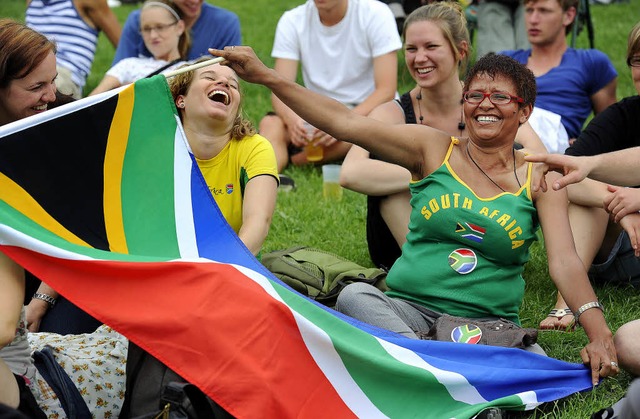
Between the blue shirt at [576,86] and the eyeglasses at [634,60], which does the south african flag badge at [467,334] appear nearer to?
the eyeglasses at [634,60]

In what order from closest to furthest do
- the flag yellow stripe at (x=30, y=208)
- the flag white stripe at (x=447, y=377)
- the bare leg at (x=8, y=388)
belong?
the bare leg at (x=8, y=388)
the flag yellow stripe at (x=30, y=208)
the flag white stripe at (x=447, y=377)

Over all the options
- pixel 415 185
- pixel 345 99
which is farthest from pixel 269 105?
pixel 415 185

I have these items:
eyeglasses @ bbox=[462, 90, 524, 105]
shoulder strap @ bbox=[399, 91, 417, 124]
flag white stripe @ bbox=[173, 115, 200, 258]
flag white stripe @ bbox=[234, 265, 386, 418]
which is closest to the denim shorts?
shoulder strap @ bbox=[399, 91, 417, 124]

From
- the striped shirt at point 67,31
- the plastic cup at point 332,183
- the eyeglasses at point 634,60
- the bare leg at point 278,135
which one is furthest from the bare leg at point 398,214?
the striped shirt at point 67,31

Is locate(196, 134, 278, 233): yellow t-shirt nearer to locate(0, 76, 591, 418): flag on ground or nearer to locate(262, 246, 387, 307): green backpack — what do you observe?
locate(262, 246, 387, 307): green backpack

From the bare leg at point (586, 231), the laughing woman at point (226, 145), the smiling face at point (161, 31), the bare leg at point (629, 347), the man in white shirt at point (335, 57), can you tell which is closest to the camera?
the bare leg at point (629, 347)

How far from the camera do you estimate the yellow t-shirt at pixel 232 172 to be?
480 cm

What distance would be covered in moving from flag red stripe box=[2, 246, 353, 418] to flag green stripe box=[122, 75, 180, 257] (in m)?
0.39

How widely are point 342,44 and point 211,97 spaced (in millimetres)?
3008

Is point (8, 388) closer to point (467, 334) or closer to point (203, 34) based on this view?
point (467, 334)

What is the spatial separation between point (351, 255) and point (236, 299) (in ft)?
8.07

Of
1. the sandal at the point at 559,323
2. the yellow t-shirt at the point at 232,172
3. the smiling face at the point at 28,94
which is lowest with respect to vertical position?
the sandal at the point at 559,323

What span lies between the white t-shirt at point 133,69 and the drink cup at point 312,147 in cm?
129

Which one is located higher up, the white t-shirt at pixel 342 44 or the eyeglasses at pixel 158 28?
the eyeglasses at pixel 158 28
